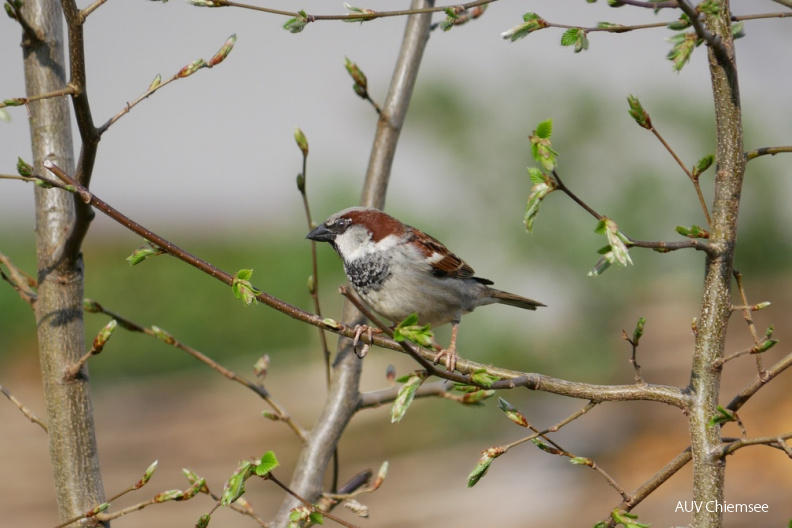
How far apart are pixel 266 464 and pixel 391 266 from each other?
1243 mm

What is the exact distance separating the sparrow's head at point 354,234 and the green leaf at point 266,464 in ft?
3.91

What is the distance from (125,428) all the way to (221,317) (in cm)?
122

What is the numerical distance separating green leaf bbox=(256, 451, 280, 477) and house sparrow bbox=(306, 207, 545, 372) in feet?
3.75

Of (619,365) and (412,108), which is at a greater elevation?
(412,108)

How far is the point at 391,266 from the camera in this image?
243 centimetres

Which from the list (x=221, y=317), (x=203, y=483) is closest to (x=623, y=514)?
(x=203, y=483)

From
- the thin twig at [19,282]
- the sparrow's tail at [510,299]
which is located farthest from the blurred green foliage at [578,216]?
the thin twig at [19,282]

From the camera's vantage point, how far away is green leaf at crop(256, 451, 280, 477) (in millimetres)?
1231

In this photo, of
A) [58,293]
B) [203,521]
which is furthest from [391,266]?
[203,521]

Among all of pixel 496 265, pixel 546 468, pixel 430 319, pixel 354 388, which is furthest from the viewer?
pixel 546 468

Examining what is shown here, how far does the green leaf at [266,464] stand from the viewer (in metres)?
1.23

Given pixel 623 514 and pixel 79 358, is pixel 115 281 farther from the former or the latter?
pixel 623 514

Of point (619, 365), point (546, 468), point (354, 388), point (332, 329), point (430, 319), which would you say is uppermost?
point (619, 365)

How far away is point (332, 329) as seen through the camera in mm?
1429
